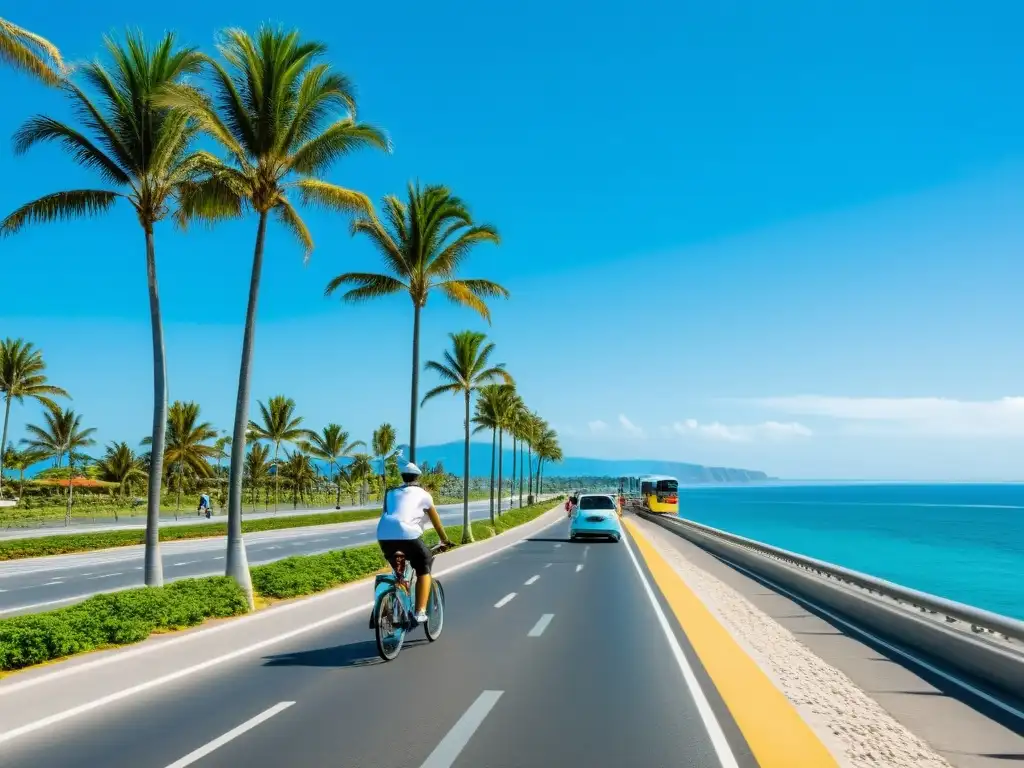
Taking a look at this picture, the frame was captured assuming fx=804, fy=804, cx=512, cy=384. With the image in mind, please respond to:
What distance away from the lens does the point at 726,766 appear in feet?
17.2

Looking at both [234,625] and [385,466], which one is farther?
[385,466]

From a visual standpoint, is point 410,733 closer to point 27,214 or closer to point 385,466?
point 27,214

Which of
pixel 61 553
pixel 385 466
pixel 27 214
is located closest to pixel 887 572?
pixel 61 553

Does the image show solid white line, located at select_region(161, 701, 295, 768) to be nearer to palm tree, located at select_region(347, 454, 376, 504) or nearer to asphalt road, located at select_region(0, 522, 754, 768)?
asphalt road, located at select_region(0, 522, 754, 768)

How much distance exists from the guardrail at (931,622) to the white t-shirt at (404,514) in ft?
18.6

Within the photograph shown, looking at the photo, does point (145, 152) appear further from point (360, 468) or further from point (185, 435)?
point (360, 468)

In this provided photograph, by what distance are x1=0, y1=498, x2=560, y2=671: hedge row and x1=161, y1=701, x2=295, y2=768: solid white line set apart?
2.98 metres

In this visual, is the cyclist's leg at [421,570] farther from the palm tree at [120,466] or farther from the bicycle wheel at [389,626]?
the palm tree at [120,466]

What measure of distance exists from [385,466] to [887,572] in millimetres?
57573

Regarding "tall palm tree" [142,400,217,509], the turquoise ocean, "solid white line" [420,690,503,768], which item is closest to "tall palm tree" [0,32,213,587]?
"solid white line" [420,690,503,768]

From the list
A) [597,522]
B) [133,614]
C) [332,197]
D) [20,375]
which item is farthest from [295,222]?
[20,375]

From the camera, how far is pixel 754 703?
6930 millimetres

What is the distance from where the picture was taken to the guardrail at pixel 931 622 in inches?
291

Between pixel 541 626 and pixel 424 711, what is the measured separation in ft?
15.8
